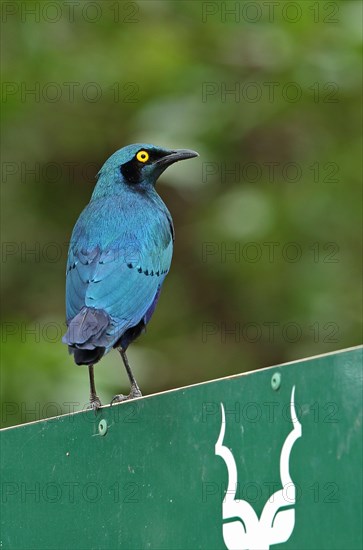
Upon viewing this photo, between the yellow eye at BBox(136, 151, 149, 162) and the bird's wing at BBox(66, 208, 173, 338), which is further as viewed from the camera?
the yellow eye at BBox(136, 151, 149, 162)

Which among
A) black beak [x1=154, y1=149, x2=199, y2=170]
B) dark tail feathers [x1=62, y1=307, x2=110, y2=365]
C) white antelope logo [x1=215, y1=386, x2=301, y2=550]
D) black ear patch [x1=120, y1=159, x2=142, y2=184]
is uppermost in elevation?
black beak [x1=154, y1=149, x2=199, y2=170]

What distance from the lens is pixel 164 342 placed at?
7082mm

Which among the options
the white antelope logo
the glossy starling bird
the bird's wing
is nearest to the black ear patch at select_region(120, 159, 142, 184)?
the glossy starling bird

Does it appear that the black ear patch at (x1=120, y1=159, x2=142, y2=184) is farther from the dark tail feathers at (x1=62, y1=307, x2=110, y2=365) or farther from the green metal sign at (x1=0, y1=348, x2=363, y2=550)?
the green metal sign at (x1=0, y1=348, x2=363, y2=550)

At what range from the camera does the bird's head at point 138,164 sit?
18.2 feet

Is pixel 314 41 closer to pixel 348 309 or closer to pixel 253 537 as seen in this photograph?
pixel 348 309

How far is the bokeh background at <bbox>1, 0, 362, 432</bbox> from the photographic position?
653cm

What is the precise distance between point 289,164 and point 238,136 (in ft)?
1.63

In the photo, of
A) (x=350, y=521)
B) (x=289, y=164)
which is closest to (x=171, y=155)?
(x=289, y=164)

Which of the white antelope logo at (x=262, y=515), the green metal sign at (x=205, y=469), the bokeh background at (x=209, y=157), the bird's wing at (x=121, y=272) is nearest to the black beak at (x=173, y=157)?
the bird's wing at (x=121, y=272)

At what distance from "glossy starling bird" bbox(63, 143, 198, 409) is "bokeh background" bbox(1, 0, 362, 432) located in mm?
860

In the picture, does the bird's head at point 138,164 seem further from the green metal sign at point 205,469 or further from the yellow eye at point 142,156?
the green metal sign at point 205,469

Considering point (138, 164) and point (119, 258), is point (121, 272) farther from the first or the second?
point (138, 164)

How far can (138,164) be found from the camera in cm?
558
